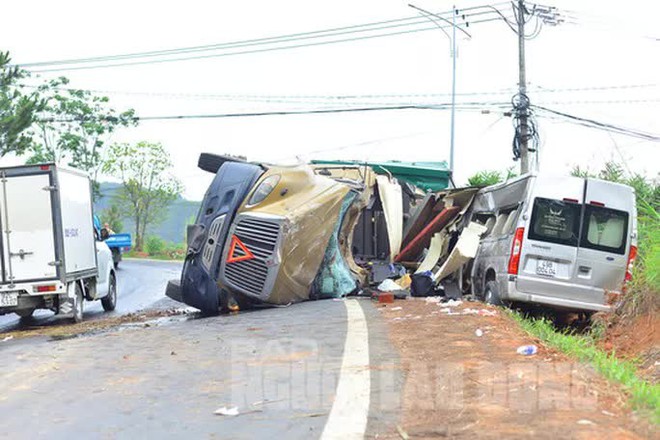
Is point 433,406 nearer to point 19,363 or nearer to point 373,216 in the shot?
point 19,363

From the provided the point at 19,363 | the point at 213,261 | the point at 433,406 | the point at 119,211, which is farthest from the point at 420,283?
the point at 119,211

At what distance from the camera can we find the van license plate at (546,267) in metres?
11.1

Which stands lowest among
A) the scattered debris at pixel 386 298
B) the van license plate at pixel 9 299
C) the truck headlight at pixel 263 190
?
the scattered debris at pixel 386 298

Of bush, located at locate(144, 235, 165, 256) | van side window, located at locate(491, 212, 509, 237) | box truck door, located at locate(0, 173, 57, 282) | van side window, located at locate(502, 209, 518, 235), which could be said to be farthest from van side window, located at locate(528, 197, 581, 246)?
bush, located at locate(144, 235, 165, 256)

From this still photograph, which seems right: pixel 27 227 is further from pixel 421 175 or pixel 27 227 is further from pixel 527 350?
pixel 421 175

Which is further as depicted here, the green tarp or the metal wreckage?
the green tarp

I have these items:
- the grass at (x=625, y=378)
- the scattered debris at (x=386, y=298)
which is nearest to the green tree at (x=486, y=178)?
the scattered debris at (x=386, y=298)

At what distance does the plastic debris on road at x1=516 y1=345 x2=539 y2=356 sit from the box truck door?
27.9 feet

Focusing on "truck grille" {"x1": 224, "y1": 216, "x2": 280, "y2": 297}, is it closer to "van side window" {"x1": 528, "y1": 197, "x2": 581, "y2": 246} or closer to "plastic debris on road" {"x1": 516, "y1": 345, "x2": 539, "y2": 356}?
"van side window" {"x1": 528, "y1": 197, "x2": 581, "y2": 246}

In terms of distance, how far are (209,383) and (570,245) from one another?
23.7 ft

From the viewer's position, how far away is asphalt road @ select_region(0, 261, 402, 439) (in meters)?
4.47

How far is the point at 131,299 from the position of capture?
18359mm

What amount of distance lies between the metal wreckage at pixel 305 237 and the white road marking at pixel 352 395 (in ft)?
13.1

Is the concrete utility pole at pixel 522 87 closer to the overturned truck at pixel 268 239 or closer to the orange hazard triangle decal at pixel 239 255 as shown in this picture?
the overturned truck at pixel 268 239
